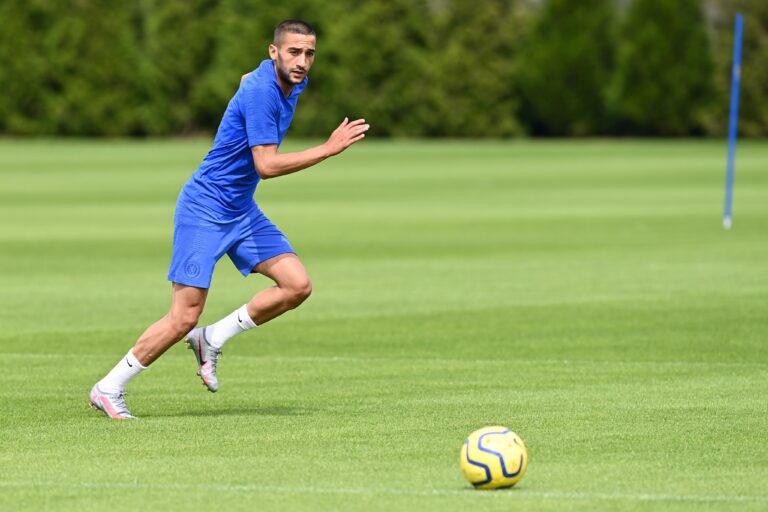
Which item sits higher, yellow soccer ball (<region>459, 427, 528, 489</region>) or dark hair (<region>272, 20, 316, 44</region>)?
dark hair (<region>272, 20, 316, 44</region>)

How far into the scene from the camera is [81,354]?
14.9 meters

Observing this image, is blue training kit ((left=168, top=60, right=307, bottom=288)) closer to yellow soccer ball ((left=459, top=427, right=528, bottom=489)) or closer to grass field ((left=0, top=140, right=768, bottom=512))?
grass field ((left=0, top=140, right=768, bottom=512))

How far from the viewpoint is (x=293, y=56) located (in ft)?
35.3

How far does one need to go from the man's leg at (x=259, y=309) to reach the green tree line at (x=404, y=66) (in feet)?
258

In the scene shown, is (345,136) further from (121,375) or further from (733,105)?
(733,105)

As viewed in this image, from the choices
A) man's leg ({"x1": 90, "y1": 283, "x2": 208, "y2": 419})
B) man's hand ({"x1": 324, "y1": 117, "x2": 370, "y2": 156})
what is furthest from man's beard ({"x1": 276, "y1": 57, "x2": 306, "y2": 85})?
man's leg ({"x1": 90, "y1": 283, "x2": 208, "y2": 419})

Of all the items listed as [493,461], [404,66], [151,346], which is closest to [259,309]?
[151,346]

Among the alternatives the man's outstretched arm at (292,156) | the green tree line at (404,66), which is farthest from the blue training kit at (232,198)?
the green tree line at (404,66)

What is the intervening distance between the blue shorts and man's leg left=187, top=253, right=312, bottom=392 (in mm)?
90

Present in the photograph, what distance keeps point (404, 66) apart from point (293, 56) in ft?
268

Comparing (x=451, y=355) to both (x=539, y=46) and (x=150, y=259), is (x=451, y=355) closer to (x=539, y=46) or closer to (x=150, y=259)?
(x=150, y=259)

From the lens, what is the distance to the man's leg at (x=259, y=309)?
11383 millimetres

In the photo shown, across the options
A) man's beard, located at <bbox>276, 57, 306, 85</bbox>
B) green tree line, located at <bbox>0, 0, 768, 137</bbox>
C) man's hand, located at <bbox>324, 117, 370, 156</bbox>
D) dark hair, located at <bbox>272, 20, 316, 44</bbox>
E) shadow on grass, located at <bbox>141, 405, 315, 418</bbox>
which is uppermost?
dark hair, located at <bbox>272, 20, 316, 44</bbox>

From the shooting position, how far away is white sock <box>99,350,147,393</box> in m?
11.0
